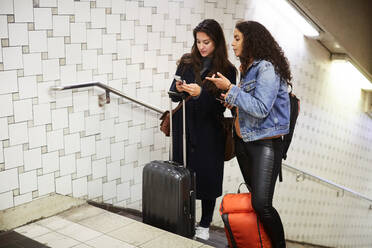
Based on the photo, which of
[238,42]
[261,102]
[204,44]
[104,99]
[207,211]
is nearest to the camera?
[261,102]

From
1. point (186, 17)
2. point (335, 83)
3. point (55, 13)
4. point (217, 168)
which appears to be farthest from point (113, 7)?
point (335, 83)

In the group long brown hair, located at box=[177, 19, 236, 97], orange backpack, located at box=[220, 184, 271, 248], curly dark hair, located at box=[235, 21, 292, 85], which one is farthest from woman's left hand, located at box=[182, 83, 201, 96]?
orange backpack, located at box=[220, 184, 271, 248]

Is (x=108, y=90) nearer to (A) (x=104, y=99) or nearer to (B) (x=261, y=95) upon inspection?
(A) (x=104, y=99)

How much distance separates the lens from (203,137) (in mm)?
3312

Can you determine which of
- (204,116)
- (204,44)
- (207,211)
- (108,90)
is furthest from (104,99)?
(207,211)

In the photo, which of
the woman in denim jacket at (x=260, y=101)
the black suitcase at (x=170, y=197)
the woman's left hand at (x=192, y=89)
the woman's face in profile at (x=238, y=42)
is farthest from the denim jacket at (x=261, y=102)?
the black suitcase at (x=170, y=197)

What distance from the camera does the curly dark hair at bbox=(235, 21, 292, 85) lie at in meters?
2.78

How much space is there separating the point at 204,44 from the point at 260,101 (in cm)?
71

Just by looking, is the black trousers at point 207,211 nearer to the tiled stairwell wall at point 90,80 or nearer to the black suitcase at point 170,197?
the black suitcase at point 170,197

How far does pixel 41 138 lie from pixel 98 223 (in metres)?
0.77

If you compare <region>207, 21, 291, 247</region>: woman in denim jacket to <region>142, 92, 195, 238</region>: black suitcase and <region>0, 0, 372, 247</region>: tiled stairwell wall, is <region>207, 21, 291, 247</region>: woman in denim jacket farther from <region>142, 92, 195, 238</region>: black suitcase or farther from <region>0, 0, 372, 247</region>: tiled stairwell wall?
<region>0, 0, 372, 247</region>: tiled stairwell wall

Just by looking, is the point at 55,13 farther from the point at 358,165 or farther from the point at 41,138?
the point at 358,165

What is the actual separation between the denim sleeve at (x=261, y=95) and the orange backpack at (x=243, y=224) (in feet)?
2.08

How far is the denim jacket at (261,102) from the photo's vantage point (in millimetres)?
2717
